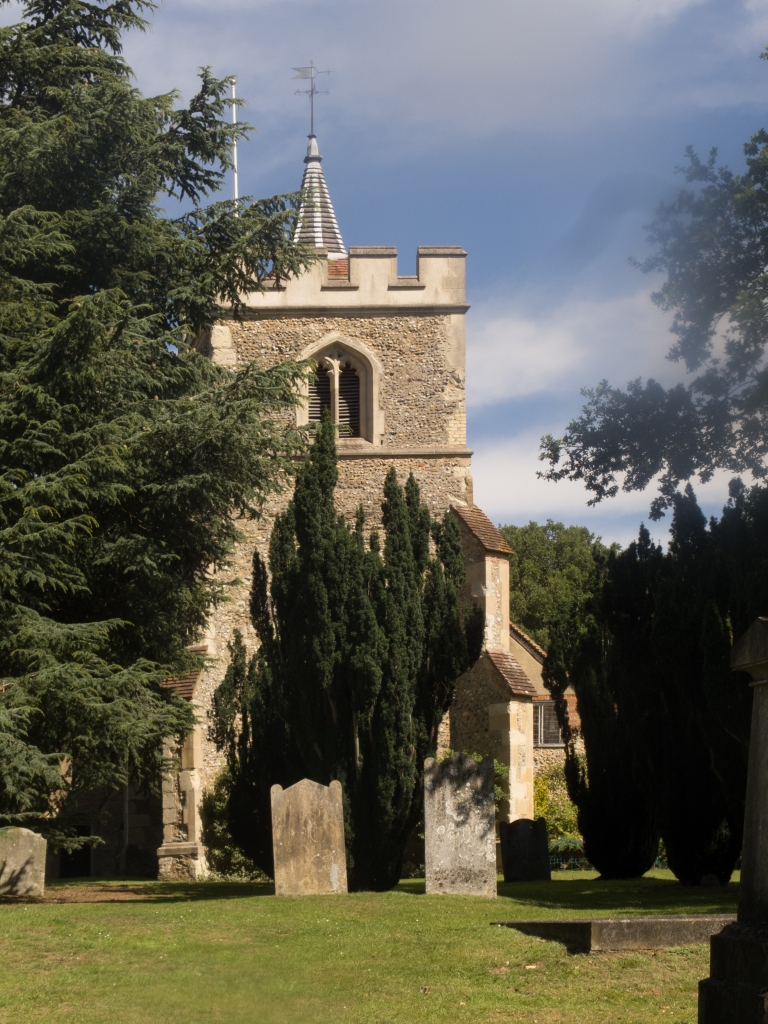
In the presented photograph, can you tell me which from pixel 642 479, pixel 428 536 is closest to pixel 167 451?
pixel 428 536

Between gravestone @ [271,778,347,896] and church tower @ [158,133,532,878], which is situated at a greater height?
church tower @ [158,133,532,878]

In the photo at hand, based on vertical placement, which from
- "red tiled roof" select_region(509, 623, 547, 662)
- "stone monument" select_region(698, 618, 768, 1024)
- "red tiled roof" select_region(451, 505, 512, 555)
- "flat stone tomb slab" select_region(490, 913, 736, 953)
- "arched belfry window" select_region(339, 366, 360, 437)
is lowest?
"flat stone tomb slab" select_region(490, 913, 736, 953)

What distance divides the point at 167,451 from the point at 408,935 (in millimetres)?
7301

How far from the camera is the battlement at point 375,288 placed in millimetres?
23188

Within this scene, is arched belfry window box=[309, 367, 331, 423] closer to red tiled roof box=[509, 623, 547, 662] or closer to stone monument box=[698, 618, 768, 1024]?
red tiled roof box=[509, 623, 547, 662]

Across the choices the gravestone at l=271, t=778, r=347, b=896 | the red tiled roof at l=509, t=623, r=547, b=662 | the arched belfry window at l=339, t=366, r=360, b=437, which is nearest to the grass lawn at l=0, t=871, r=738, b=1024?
the gravestone at l=271, t=778, r=347, b=896

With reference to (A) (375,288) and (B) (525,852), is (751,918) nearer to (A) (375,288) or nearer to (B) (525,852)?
(B) (525,852)

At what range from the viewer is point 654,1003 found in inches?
262

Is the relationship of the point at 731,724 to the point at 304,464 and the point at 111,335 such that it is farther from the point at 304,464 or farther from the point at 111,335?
the point at 111,335

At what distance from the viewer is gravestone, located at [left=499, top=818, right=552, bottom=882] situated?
1669cm

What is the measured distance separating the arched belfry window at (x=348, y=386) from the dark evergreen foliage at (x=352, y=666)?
6.83m

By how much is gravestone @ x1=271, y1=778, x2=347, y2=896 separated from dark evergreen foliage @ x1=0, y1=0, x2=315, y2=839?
188cm

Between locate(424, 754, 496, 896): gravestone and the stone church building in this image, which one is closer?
locate(424, 754, 496, 896): gravestone

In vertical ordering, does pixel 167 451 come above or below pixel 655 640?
above
